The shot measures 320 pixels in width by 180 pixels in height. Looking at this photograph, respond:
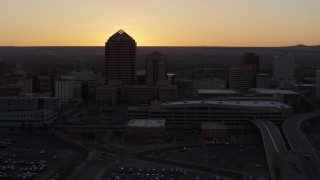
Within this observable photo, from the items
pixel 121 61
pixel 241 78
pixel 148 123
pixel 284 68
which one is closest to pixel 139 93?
pixel 121 61

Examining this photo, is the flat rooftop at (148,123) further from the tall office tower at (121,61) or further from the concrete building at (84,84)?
the tall office tower at (121,61)

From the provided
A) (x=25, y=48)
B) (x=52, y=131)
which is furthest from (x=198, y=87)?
(x=25, y=48)

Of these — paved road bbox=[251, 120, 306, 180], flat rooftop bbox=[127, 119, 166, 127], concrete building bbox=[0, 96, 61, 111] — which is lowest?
paved road bbox=[251, 120, 306, 180]

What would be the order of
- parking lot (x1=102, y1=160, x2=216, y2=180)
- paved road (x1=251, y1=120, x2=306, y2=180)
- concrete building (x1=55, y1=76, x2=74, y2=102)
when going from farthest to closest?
concrete building (x1=55, y1=76, x2=74, y2=102)
parking lot (x1=102, y1=160, x2=216, y2=180)
paved road (x1=251, y1=120, x2=306, y2=180)

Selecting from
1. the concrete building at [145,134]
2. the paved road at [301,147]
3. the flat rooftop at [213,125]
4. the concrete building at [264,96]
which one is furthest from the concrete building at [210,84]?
the concrete building at [145,134]

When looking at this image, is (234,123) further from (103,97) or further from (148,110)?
(103,97)

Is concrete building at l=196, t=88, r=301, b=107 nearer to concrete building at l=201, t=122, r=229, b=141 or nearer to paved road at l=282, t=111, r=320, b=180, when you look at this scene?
paved road at l=282, t=111, r=320, b=180

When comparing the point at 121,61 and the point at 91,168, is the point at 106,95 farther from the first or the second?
the point at 91,168

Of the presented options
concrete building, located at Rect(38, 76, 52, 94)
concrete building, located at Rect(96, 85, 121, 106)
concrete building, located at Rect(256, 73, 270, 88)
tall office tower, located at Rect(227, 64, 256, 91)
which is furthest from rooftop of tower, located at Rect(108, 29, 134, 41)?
concrete building, located at Rect(256, 73, 270, 88)

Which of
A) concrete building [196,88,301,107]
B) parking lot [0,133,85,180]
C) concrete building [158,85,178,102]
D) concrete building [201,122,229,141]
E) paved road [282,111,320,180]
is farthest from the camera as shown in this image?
concrete building [158,85,178,102]
